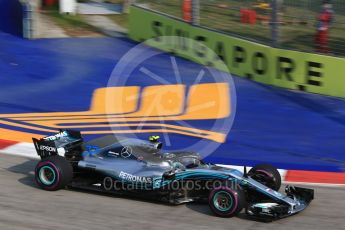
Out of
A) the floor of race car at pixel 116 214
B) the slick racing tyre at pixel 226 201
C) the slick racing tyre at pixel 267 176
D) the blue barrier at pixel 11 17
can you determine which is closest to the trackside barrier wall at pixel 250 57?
the blue barrier at pixel 11 17

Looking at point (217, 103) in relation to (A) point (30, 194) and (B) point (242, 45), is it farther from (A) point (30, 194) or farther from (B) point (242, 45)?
(A) point (30, 194)

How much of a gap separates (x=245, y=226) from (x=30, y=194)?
3.38 metres

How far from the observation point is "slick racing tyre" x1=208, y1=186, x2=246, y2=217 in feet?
27.8

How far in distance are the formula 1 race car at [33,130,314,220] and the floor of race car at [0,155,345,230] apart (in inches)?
5.7

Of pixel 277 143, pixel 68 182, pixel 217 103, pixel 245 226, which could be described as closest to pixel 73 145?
pixel 68 182

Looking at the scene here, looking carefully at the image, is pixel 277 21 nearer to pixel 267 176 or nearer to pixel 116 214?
pixel 267 176

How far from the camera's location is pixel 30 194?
9.60 meters

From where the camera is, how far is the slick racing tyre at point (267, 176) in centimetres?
945

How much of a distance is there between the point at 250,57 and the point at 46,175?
9017 mm

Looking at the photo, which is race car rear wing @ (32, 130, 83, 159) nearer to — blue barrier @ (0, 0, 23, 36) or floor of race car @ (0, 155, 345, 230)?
floor of race car @ (0, 155, 345, 230)

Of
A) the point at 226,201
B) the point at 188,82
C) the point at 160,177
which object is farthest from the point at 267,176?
the point at 188,82

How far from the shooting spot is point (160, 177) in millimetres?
9125

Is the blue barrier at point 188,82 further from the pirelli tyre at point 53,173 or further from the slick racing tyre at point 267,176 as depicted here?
the pirelli tyre at point 53,173

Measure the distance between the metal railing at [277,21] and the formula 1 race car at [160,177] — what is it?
7.83m
